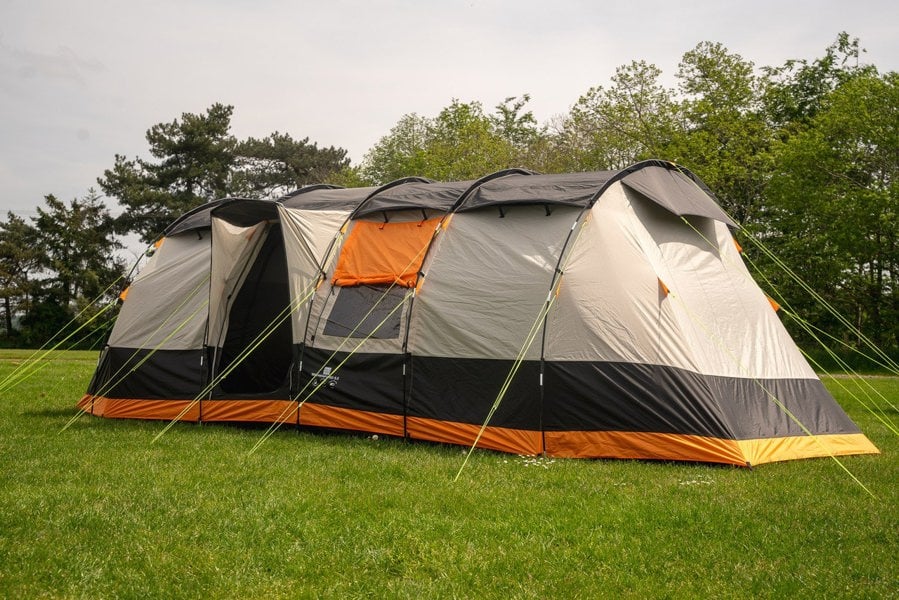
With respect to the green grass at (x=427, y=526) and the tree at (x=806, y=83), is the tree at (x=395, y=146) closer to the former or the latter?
the tree at (x=806, y=83)

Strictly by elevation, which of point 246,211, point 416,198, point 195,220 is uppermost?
point 416,198

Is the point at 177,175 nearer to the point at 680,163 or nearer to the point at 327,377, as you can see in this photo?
the point at 680,163

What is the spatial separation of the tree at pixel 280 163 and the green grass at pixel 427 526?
39387 mm

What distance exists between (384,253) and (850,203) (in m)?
18.4

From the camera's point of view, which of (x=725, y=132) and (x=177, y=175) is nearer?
(x=725, y=132)

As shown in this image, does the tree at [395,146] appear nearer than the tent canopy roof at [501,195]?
No

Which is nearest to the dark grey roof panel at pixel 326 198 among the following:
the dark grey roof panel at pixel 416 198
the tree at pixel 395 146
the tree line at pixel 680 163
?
the dark grey roof panel at pixel 416 198

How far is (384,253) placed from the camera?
9.55 metres

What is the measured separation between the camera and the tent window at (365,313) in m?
9.17

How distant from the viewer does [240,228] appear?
1058cm

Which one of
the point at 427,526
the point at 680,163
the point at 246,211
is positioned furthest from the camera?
A: the point at 680,163

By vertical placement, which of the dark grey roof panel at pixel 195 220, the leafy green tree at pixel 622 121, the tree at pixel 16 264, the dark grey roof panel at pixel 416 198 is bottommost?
the tree at pixel 16 264

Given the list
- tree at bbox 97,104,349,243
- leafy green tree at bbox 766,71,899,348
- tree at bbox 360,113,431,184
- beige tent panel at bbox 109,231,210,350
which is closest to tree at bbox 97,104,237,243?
tree at bbox 97,104,349,243

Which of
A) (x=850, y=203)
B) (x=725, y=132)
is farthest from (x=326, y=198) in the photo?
(x=725, y=132)
